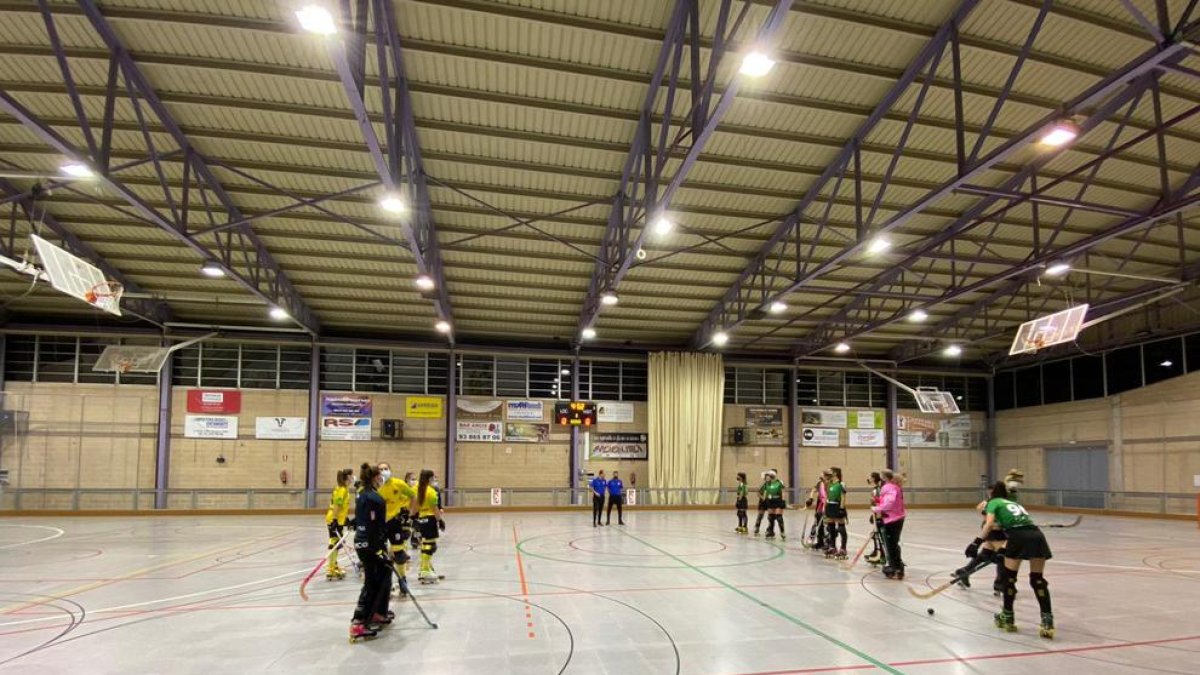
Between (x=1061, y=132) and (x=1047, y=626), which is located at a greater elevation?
(x=1061, y=132)

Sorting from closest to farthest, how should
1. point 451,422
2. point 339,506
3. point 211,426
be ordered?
point 339,506
point 211,426
point 451,422

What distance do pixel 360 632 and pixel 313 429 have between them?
21.0 meters

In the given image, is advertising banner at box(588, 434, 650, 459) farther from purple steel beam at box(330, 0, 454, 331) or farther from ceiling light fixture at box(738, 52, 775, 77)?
ceiling light fixture at box(738, 52, 775, 77)

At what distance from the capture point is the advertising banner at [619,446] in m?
29.5

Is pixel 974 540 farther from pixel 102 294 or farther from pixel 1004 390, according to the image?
pixel 1004 390

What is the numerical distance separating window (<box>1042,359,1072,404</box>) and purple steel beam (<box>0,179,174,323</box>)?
3843 cm

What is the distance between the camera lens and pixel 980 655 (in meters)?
7.43

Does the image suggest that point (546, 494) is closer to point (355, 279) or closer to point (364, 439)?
point (364, 439)

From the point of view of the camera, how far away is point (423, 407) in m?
28.2

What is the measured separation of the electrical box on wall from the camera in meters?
27.2

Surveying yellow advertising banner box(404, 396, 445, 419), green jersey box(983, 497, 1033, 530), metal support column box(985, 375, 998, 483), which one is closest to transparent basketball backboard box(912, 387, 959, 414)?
metal support column box(985, 375, 998, 483)

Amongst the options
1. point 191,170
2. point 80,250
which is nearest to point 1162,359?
point 191,170

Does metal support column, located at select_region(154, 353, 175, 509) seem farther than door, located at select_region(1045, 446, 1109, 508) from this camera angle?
No

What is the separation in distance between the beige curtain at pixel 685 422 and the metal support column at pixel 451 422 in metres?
8.36
